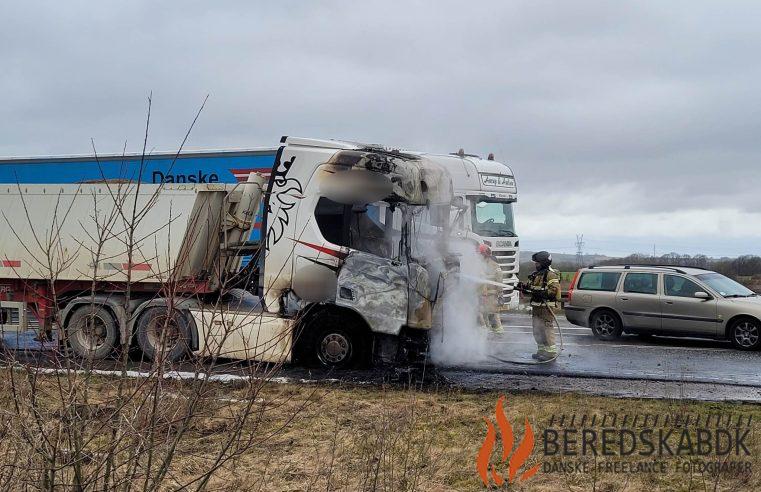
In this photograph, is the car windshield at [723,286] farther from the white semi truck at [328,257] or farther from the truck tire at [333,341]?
the truck tire at [333,341]

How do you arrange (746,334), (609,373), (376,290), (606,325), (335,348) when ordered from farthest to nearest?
(606,325)
(746,334)
(609,373)
(335,348)
(376,290)

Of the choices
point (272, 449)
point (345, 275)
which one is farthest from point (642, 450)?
point (345, 275)

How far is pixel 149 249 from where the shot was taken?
10.2 m

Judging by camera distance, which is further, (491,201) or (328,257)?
(491,201)

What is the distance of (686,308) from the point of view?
528 inches

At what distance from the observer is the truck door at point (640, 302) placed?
1375 cm

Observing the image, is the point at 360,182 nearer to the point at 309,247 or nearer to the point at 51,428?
the point at 309,247

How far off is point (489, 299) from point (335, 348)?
9.32ft

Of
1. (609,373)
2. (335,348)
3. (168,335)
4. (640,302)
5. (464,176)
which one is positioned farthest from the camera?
(464,176)

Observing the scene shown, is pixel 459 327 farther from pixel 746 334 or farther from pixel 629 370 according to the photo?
pixel 746 334

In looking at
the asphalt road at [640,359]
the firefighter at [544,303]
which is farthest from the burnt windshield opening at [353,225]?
the firefighter at [544,303]

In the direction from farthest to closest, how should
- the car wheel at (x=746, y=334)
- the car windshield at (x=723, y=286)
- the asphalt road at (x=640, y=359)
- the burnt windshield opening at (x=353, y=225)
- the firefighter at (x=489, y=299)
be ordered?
the car windshield at (x=723, y=286), the car wheel at (x=746, y=334), the firefighter at (x=489, y=299), the asphalt road at (x=640, y=359), the burnt windshield opening at (x=353, y=225)

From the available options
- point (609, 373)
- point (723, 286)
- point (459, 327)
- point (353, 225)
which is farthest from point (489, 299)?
point (723, 286)

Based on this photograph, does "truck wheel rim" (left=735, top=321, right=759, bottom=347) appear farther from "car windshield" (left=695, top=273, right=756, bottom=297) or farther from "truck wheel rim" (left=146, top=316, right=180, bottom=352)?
"truck wheel rim" (left=146, top=316, right=180, bottom=352)
